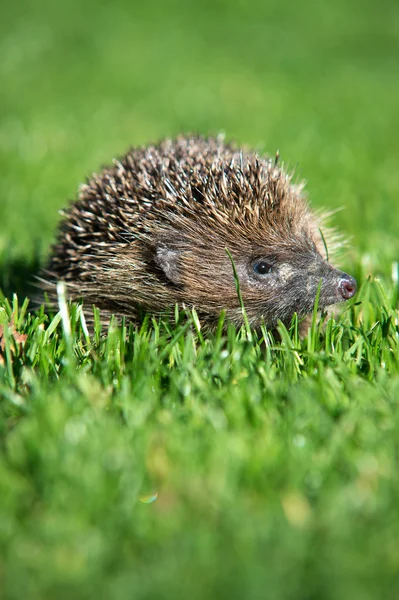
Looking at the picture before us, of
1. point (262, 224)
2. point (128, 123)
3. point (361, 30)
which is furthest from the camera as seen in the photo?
point (361, 30)

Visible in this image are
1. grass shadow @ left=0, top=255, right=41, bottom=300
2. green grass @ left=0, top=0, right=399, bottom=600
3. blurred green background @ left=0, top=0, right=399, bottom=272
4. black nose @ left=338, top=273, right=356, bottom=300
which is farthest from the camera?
blurred green background @ left=0, top=0, right=399, bottom=272

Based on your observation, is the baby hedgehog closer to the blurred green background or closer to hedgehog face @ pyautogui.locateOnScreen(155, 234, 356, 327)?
hedgehog face @ pyautogui.locateOnScreen(155, 234, 356, 327)

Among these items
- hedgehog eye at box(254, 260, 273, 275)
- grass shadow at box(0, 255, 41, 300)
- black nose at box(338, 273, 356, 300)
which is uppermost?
hedgehog eye at box(254, 260, 273, 275)

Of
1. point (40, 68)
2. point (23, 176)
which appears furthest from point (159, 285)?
point (40, 68)

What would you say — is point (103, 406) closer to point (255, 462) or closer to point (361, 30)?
point (255, 462)

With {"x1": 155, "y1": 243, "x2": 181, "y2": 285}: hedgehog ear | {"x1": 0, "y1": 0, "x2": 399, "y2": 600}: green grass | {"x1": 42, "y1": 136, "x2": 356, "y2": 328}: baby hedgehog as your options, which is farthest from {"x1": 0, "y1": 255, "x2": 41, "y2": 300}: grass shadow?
{"x1": 155, "y1": 243, "x2": 181, "y2": 285}: hedgehog ear

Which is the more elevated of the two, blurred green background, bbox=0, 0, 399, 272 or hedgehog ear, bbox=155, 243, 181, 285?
blurred green background, bbox=0, 0, 399, 272

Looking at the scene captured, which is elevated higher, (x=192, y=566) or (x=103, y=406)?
(x=103, y=406)

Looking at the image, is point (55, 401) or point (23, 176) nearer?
point (55, 401)
